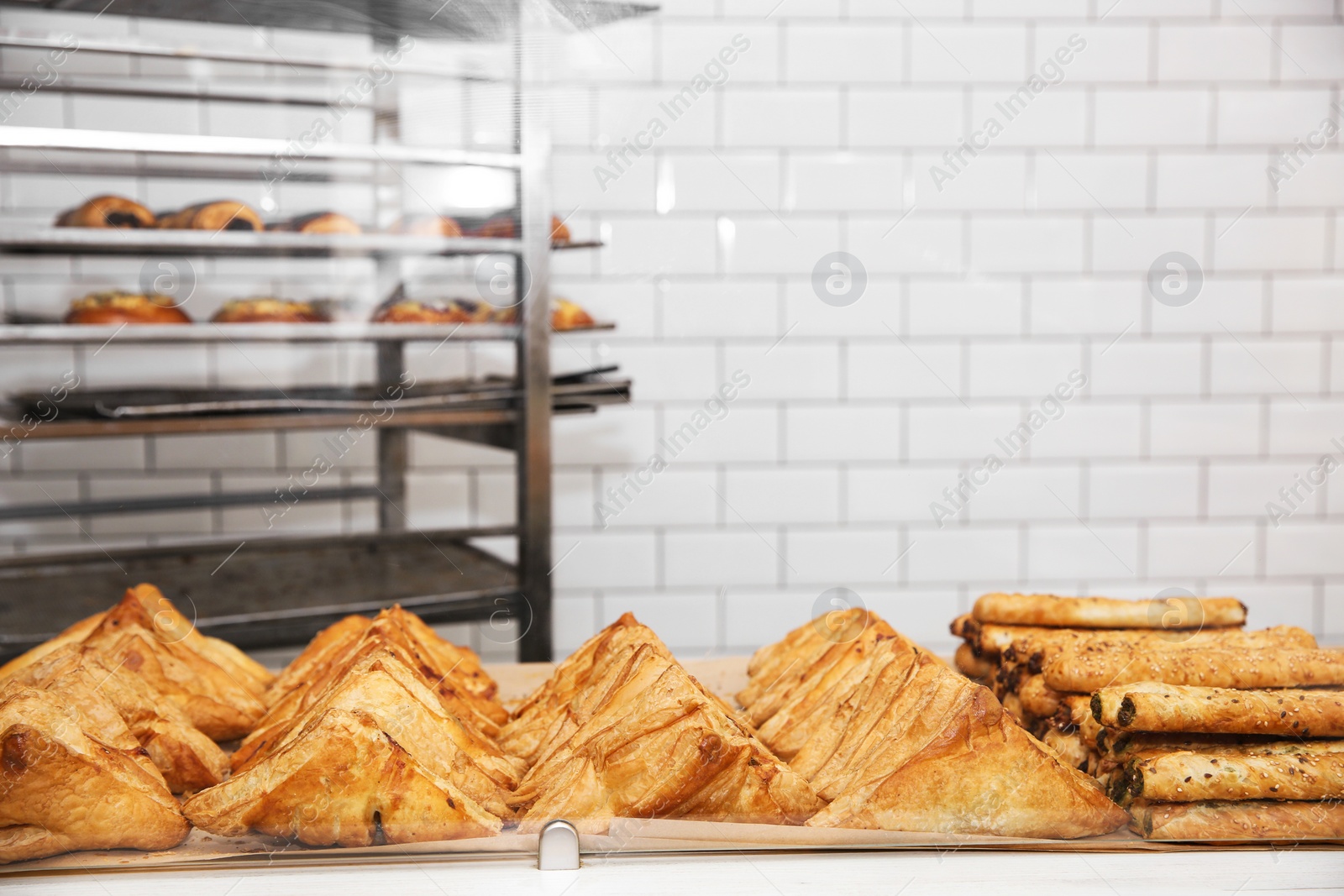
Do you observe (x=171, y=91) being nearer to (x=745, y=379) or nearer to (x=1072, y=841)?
(x=745, y=379)

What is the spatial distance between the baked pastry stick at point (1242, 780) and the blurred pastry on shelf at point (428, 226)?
146cm

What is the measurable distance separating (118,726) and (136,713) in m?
0.05

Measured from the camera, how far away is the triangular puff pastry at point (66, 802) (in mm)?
799

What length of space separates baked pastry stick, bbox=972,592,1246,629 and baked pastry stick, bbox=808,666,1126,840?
325 millimetres

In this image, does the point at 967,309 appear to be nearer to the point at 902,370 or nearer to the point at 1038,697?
the point at 902,370

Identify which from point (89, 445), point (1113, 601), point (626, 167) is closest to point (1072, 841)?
point (1113, 601)

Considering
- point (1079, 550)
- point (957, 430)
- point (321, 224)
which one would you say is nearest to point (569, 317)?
point (321, 224)

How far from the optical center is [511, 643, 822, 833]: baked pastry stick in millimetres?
817

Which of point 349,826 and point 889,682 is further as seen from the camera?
point 889,682

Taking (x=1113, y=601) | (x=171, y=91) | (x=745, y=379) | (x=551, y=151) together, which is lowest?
(x=1113, y=601)

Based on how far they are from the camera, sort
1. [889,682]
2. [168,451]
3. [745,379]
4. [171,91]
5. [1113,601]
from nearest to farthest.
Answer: [889,682] → [1113,601] → [171,91] → [168,451] → [745,379]

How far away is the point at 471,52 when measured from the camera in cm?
167

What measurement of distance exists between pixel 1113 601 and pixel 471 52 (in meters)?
1.25

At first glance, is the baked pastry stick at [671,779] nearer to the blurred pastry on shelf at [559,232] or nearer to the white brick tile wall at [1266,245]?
the blurred pastry on shelf at [559,232]
